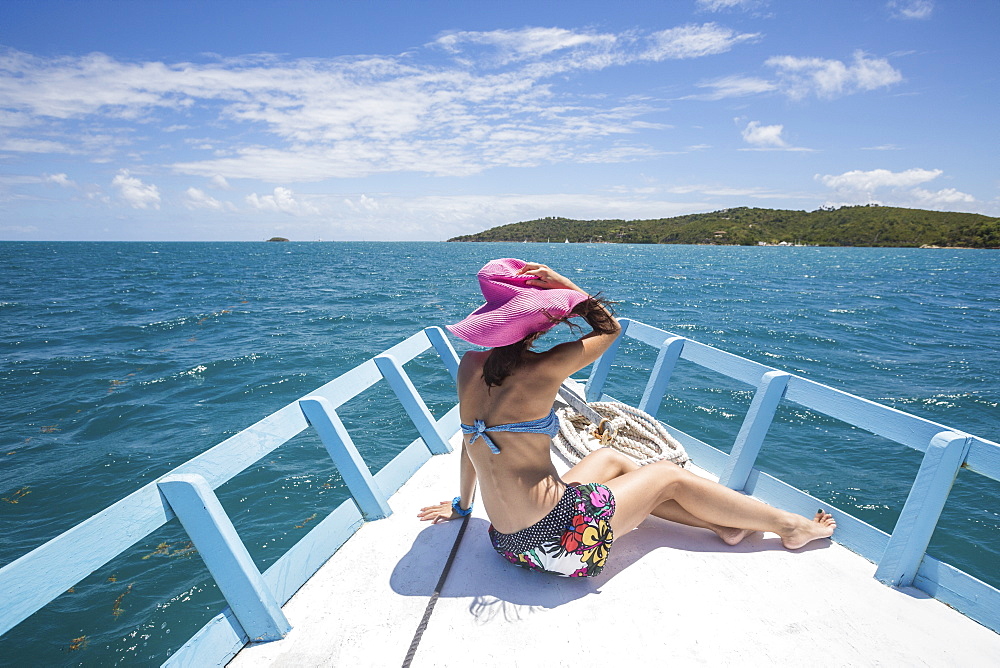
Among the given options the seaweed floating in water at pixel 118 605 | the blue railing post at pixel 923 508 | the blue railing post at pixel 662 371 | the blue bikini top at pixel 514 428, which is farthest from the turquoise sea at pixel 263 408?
the blue railing post at pixel 923 508

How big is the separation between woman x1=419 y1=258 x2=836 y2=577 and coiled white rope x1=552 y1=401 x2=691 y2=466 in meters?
0.94

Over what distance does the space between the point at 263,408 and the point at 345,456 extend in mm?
7368

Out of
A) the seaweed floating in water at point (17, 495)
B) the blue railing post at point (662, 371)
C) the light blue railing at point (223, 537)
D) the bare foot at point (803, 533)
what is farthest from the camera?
the seaweed floating in water at point (17, 495)

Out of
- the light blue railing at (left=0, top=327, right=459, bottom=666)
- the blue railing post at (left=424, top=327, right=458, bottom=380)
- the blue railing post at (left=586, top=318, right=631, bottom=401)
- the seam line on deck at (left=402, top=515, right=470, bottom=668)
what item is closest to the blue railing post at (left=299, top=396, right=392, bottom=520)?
the light blue railing at (left=0, top=327, right=459, bottom=666)

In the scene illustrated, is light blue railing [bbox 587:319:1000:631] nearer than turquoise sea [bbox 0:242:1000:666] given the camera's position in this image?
Yes

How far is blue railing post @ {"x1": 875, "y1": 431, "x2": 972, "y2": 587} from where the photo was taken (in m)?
2.37

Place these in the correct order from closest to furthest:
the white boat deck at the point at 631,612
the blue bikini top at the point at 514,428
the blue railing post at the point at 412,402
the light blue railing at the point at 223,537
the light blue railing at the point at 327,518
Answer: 1. the light blue railing at the point at 223,537
2. the light blue railing at the point at 327,518
3. the white boat deck at the point at 631,612
4. the blue bikini top at the point at 514,428
5. the blue railing post at the point at 412,402

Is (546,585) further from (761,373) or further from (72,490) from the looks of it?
(72,490)

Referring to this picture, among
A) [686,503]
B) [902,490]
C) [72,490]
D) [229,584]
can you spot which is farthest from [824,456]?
[72,490]

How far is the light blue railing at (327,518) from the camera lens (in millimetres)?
1706

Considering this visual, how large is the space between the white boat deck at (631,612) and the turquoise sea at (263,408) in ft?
8.61

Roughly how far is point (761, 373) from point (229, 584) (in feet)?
10.8

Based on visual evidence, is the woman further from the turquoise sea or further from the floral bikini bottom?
the turquoise sea

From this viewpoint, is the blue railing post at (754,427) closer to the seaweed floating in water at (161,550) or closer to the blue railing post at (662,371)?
the blue railing post at (662,371)
